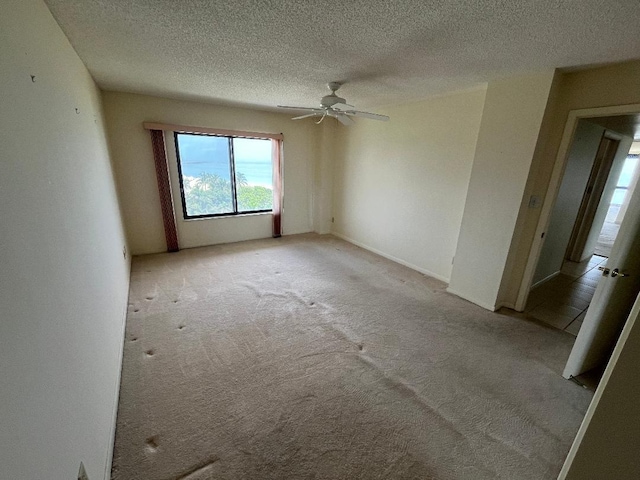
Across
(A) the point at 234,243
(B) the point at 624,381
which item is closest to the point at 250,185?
(A) the point at 234,243

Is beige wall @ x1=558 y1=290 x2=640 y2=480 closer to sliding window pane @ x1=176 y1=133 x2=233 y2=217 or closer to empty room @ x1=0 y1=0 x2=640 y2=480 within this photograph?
empty room @ x1=0 y1=0 x2=640 y2=480

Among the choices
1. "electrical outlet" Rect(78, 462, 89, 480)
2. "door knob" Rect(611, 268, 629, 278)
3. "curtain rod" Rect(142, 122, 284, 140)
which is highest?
"curtain rod" Rect(142, 122, 284, 140)

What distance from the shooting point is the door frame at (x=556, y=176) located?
2.17 m

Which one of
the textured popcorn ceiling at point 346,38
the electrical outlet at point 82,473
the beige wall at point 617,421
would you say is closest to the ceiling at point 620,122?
the textured popcorn ceiling at point 346,38

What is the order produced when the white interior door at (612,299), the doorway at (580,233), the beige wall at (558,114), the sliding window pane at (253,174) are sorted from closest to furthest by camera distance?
the white interior door at (612,299)
the beige wall at (558,114)
the doorway at (580,233)
the sliding window pane at (253,174)

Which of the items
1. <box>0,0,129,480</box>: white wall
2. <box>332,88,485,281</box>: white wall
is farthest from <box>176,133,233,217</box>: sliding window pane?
<box>0,0,129,480</box>: white wall

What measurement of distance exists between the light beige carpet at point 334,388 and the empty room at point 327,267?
0.05 ft

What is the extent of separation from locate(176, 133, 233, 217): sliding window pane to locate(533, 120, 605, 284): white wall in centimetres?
461

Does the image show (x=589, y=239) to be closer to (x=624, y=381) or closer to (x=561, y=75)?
(x=561, y=75)

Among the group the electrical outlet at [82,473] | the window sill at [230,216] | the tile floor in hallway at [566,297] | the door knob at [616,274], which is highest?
the door knob at [616,274]

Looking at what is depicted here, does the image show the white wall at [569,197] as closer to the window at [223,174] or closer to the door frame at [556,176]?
the door frame at [556,176]

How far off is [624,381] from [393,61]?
238cm

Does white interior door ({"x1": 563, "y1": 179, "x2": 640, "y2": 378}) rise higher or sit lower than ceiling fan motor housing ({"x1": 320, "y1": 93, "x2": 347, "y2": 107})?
lower

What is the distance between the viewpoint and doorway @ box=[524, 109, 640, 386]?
2418mm
